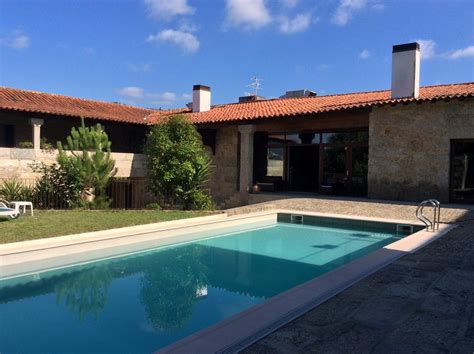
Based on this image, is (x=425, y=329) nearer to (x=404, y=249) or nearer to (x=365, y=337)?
(x=365, y=337)

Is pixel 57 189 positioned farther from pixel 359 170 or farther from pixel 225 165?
pixel 359 170

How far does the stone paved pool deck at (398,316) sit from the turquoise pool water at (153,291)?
1.54 meters

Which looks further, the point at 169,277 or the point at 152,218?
the point at 152,218

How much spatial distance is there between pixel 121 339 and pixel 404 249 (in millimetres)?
5456

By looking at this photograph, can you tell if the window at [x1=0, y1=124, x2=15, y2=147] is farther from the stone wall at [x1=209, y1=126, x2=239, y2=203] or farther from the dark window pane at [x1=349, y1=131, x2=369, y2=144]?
the dark window pane at [x1=349, y1=131, x2=369, y2=144]

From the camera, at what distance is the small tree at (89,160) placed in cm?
1422

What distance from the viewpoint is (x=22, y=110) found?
1631 centimetres

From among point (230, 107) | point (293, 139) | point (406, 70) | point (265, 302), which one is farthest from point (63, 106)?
point (265, 302)

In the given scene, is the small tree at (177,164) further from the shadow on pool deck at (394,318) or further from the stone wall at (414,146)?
the shadow on pool deck at (394,318)

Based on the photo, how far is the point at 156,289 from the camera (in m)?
6.80

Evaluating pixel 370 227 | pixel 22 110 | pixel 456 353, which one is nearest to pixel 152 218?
pixel 370 227

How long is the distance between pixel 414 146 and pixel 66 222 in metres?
12.0

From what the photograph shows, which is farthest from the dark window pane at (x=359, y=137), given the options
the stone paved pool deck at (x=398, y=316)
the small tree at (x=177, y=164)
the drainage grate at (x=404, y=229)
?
the stone paved pool deck at (x=398, y=316)

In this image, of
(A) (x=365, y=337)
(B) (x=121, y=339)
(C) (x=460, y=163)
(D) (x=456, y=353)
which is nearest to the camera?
(D) (x=456, y=353)
